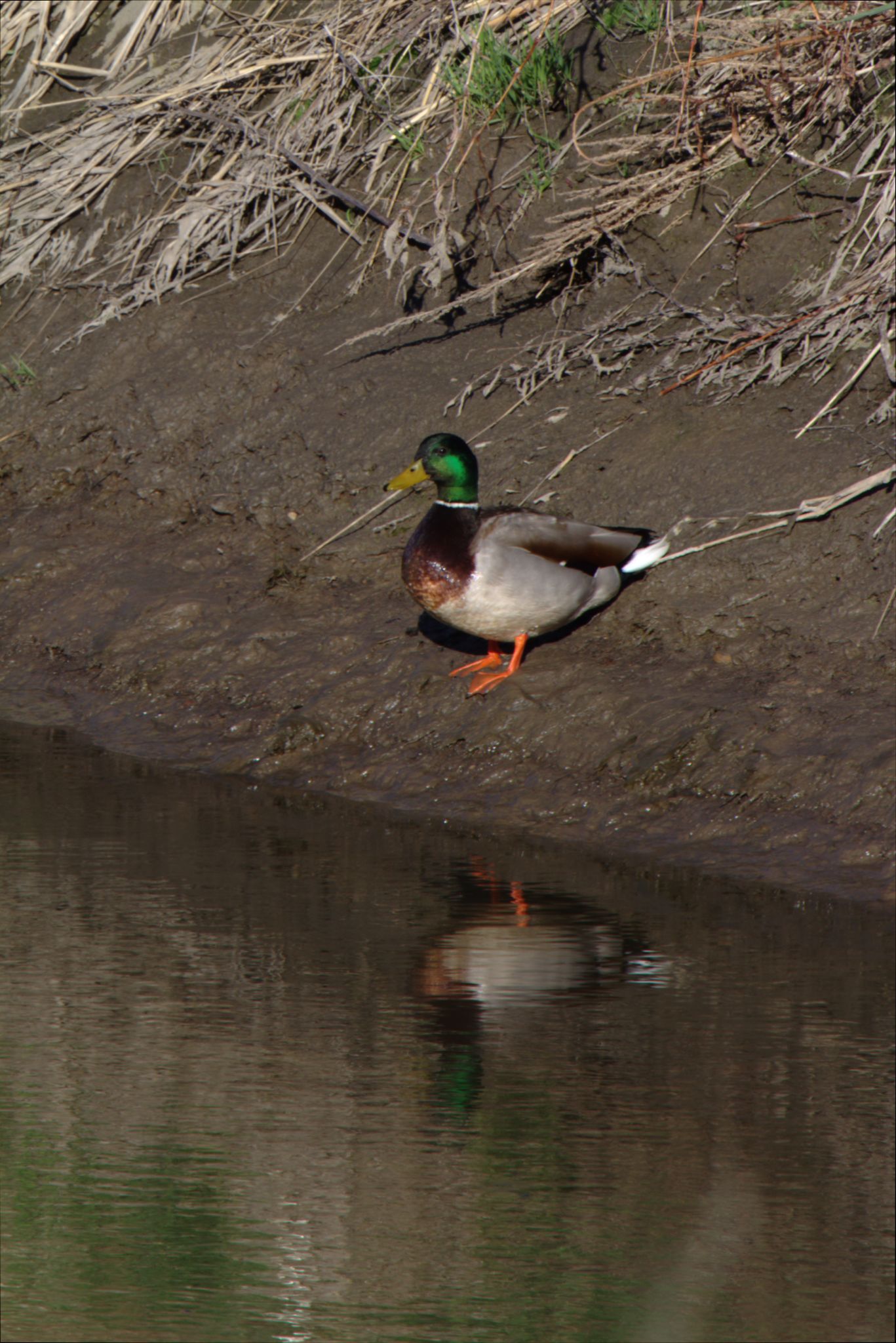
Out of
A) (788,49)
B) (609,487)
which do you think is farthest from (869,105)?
(609,487)

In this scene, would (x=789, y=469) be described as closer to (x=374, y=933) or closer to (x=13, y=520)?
(x=374, y=933)

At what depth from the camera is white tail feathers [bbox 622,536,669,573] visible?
7.10m

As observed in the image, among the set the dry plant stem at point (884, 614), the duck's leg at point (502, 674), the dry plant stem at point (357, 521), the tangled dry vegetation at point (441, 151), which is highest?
the tangled dry vegetation at point (441, 151)

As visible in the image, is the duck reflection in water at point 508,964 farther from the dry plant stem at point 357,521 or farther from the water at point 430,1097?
the dry plant stem at point 357,521

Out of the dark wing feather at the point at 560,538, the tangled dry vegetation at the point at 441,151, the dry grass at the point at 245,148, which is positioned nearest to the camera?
the dark wing feather at the point at 560,538

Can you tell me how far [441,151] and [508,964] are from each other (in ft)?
19.5

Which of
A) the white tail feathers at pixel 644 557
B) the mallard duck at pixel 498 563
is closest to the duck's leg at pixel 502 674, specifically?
the mallard duck at pixel 498 563

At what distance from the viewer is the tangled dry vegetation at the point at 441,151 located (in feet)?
26.8

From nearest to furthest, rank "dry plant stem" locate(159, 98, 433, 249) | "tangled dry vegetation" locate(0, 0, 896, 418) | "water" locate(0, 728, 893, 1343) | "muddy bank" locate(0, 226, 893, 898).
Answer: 1. "water" locate(0, 728, 893, 1343)
2. "muddy bank" locate(0, 226, 893, 898)
3. "tangled dry vegetation" locate(0, 0, 896, 418)
4. "dry plant stem" locate(159, 98, 433, 249)

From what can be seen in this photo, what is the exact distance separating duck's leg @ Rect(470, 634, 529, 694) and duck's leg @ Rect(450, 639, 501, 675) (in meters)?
0.04

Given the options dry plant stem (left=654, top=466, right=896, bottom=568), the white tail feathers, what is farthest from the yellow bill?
dry plant stem (left=654, top=466, right=896, bottom=568)

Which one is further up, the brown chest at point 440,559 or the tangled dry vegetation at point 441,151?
the tangled dry vegetation at point 441,151

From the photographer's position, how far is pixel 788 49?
8.33 m

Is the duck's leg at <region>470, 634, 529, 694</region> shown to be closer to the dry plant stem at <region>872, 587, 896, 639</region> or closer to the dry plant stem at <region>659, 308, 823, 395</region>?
the dry plant stem at <region>872, 587, 896, 639</region>
